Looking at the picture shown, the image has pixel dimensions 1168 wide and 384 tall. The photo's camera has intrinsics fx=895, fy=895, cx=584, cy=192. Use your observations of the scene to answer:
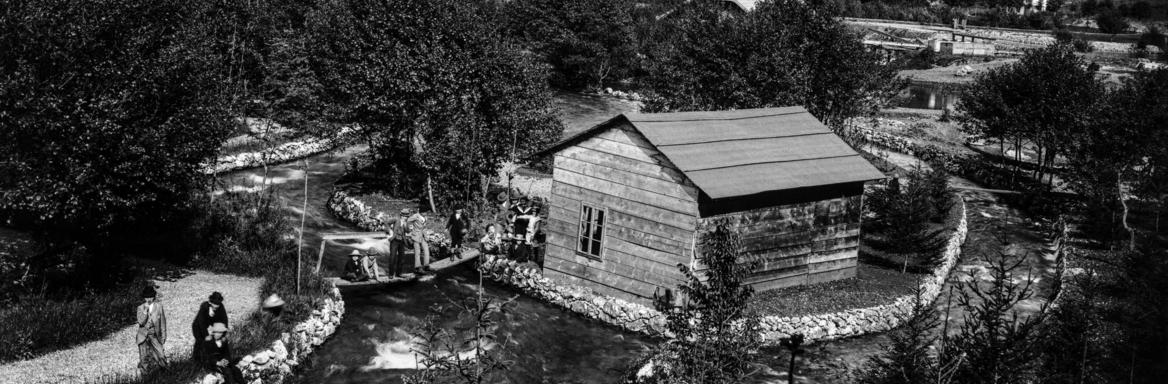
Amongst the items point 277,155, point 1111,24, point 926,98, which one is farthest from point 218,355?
point 1111,24

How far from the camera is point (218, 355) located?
18.7m

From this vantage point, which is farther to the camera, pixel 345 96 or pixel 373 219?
pixel 345 96

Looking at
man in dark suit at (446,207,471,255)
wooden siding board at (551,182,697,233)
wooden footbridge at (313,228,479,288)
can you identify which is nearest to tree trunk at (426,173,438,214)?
wooden footbridge at (313,228,479,288)

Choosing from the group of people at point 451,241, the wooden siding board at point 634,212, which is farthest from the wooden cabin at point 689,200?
the group of people at point 451,241

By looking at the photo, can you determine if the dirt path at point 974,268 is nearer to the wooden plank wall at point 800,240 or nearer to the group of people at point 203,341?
the wooden plank wall at point 800,240

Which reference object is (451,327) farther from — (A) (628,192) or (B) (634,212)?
(A) (628,192)

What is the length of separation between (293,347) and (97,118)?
24.7 ft

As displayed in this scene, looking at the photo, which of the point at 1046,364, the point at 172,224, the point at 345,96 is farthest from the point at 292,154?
the point at 1046,364

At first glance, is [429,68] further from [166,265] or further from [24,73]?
[24,73]

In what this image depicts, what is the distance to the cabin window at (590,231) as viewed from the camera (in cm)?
2694

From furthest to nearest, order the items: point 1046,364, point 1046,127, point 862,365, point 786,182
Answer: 1. point 1046,127
2. point 786,182
3. point 862,365
4. point 1046,364

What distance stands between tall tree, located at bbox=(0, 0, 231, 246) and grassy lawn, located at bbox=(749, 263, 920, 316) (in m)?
16.4

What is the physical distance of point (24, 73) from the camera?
70.6ft

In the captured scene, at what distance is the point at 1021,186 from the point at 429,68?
30.7 m
